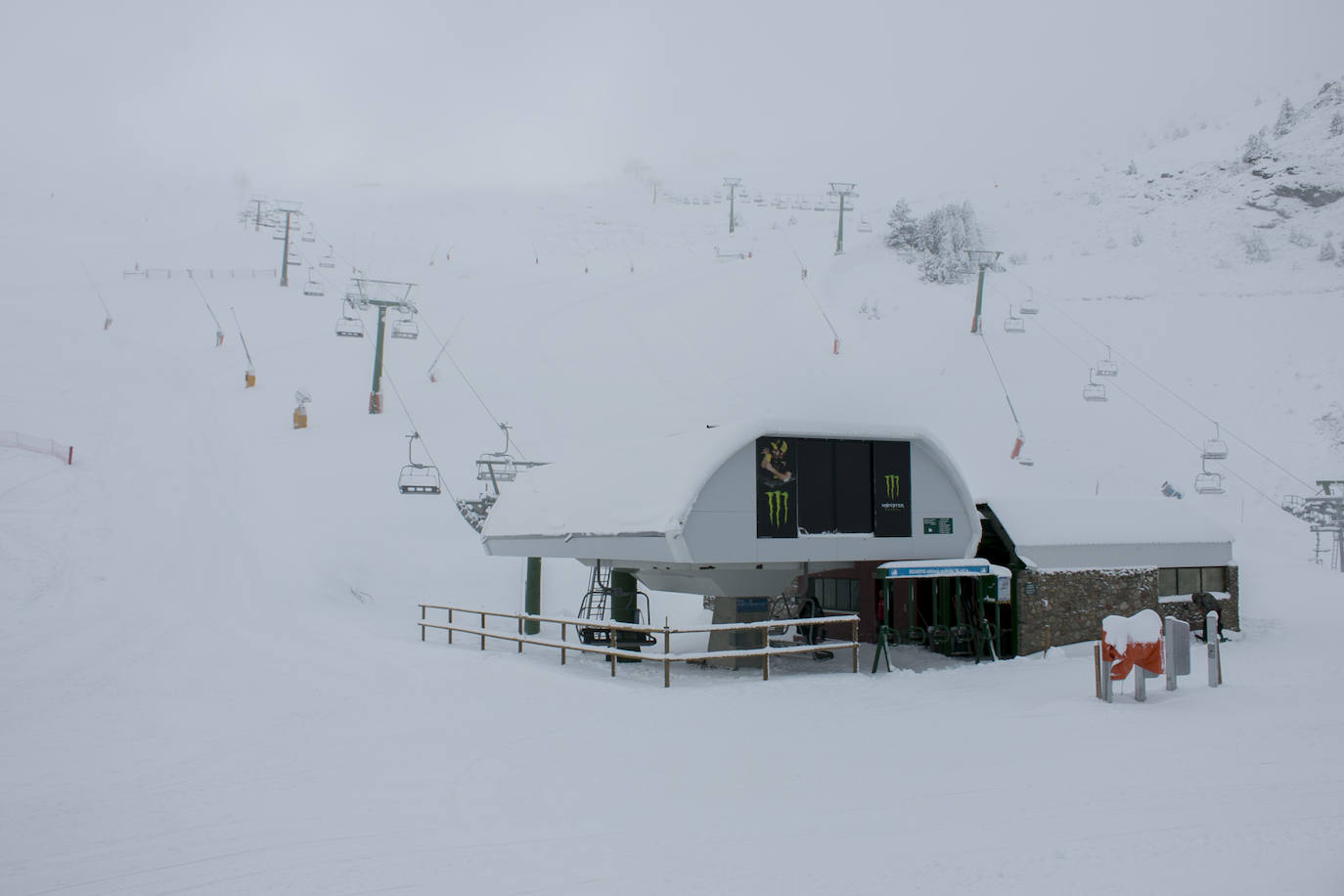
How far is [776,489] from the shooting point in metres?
16.7

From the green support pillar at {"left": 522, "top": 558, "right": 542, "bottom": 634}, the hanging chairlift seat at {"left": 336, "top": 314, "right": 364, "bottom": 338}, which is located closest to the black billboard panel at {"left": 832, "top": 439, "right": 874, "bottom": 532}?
the green support pillar at {"left": 522, "top": 558, "right": 542, "bottom": 634}

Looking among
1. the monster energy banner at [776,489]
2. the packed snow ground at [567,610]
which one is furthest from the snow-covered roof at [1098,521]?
the monster energy banner at [776,489]

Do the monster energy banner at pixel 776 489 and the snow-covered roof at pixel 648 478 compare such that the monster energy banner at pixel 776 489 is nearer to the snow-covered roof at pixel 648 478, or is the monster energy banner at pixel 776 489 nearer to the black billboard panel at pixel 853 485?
the snow-covered roof at pixel 648 478

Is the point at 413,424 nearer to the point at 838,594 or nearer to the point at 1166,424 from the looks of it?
the point at 838,594

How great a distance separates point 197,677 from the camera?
50.0 feet

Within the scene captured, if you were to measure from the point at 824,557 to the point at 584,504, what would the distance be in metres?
5.14

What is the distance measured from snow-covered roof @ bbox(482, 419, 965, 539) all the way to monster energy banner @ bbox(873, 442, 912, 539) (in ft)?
1.06

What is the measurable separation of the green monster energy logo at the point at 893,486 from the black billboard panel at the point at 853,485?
40 centimetres

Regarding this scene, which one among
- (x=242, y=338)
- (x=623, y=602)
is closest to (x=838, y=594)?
(x=623, y=602)

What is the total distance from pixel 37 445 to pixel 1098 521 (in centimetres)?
3187

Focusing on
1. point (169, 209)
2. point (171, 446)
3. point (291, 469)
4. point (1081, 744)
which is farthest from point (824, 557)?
point (169, 209)

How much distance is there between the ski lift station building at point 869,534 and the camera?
53.6ft

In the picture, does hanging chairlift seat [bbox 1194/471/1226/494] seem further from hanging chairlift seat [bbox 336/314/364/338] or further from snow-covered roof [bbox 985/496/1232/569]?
hanging chairlift seat [bbox 336/314/364/338]

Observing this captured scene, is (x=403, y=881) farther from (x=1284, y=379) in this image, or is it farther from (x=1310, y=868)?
(x=1284, y=379)
